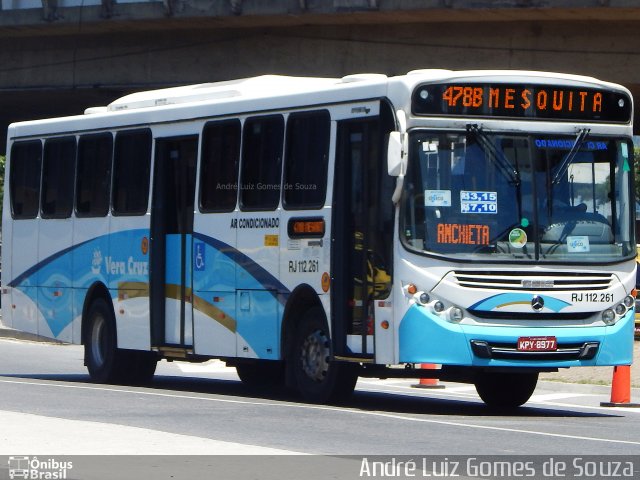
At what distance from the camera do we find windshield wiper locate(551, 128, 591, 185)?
15.3m

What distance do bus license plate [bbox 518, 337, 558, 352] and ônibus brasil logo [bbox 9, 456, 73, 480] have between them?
6.11 meters

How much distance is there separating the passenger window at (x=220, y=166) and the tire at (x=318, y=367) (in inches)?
77.4

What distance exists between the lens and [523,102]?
50.6 feet

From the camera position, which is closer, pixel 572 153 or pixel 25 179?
pixel 572 153

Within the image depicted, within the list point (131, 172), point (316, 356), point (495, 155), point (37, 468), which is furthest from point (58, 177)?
point (37, 468)

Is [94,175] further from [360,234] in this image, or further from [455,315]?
[455,315]

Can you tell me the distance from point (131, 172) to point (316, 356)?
14.6 ft

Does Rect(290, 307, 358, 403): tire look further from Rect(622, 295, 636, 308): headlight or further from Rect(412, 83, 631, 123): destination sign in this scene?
Rect(622, 295, 636, 308): headlight

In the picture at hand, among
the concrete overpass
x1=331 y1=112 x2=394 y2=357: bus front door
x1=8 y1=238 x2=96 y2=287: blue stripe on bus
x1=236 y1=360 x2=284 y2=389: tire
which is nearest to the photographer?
x1=331 y1=112 x2=394 y2=357: bus front door

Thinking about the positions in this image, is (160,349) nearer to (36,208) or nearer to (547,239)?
(36,208)

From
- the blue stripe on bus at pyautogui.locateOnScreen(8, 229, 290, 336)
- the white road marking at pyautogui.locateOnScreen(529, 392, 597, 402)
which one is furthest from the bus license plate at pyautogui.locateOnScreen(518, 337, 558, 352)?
the white road marking at pyautogui.locateOnScreen(529, 392, 597, 402)

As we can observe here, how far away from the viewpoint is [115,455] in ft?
33.9

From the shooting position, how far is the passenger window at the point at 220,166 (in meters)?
17.5

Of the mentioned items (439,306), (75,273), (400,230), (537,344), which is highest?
(400,230)
